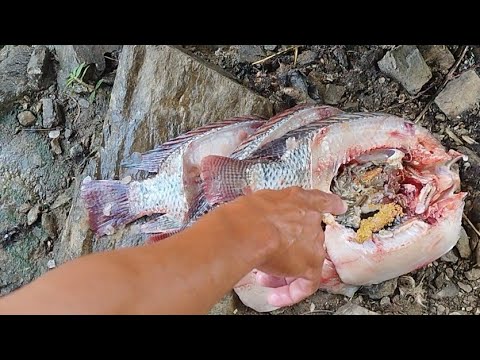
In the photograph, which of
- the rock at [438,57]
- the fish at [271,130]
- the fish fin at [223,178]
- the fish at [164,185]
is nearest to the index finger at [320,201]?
the fish fin at [223,178]

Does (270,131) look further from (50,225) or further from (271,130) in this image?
(50,225)

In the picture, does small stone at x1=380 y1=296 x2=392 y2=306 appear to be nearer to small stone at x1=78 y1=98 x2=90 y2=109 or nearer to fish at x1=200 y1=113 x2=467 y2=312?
fish at x1=200 y1=113 x2=467 y2=312

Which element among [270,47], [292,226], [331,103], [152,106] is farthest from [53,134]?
[292,226]

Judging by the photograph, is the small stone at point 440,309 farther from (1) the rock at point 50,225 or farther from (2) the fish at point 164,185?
(1) the rock at point 50,225

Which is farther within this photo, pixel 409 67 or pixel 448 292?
pixel 409 67

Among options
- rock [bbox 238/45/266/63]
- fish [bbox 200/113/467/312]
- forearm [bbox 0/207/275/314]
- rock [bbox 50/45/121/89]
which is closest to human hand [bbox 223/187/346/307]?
forearm [bbox 0/207/275/314]

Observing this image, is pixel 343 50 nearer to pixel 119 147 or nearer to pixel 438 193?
pixel 438 193

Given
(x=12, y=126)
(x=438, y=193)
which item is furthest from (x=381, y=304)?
(x=12, y=126)
